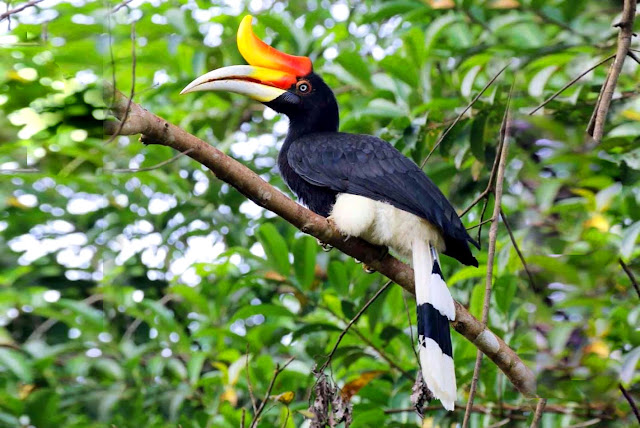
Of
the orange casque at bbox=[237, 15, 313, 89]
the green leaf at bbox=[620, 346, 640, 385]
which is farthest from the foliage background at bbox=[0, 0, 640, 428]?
the orange casque at bbox=[237, 15, 313, 89]

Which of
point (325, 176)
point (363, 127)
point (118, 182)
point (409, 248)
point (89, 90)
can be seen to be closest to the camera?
point (89, 90)

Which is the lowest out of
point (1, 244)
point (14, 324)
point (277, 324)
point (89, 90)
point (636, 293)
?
point (277, 324)

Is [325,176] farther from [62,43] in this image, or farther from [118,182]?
[118,182]

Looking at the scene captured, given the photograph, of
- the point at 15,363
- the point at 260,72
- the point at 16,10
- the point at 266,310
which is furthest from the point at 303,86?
the point at 15,363

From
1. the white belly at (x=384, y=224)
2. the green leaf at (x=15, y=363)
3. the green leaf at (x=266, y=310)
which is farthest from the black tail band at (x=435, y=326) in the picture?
the green leaf at (x=15, y=363)

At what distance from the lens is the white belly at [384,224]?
2525mm

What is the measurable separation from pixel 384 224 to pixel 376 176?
6.8 inches

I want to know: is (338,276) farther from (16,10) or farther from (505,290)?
(16,10)

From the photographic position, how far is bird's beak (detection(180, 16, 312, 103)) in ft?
9.36

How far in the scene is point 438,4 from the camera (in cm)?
376

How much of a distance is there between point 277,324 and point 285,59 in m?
1.05

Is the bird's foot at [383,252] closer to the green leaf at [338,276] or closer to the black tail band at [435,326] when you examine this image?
the black tail band at [435,326]

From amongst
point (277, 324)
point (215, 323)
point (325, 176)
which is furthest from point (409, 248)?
point (215, 323)

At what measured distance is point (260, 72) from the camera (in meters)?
3.05
